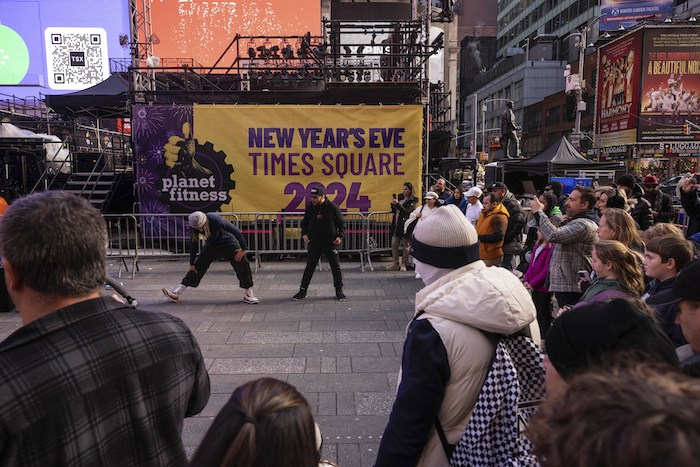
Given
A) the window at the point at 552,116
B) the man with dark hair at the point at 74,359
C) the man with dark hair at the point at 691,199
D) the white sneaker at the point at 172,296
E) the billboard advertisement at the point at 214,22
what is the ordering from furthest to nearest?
the window at the point at 552,116
the billboard advertisement at the point at 214,22
the white sneaker at the point at 172,296
the man with dark hair at the point at 691,199
the man with dark hair at the point at 74,359

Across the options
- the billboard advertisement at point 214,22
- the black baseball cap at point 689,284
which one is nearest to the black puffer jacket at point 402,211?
the black baseball cap at point 689,284

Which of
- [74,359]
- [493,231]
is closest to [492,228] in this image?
[493,231]

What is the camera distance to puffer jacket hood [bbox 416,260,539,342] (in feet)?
6.30

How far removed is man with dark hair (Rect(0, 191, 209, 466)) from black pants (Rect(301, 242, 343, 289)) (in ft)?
21.7

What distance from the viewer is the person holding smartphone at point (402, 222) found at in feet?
35.0

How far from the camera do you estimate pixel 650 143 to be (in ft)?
97.2

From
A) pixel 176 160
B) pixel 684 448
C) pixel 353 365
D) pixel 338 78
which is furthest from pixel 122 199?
pixel 684 448

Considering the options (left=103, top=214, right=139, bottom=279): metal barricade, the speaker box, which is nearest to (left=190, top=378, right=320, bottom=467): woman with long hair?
(left=103, top=214, right=139, bottom=279): metal barricade

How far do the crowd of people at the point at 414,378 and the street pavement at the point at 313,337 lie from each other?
196 cm

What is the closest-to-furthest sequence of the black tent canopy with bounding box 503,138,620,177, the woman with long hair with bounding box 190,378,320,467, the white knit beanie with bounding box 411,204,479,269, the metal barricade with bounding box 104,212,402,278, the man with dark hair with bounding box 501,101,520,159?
the woman with long hair with bounding box 190,378,320,467 → the white knit beanie with bounding box 411,204,479,269 → the metal barricade with bounding box 104,212,402,278 → the black tent canopy with bounding box 503,138,620,177 → the man with dark hair with bounding box 501,101,520,159

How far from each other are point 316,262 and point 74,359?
22.9ft

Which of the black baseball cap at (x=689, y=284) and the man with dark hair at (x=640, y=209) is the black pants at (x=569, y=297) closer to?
the man with dark hair at (x=640, y=209)

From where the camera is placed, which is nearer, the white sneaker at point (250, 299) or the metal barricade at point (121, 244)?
the white sneaker at point (250, 299)

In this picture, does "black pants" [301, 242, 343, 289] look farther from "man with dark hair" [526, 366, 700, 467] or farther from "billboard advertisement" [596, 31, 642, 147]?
"billboard advertisement" [596, 31, 642, 147]
